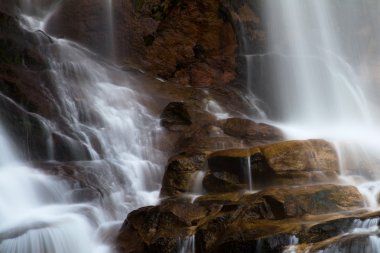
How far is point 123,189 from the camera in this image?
12961 millimetres

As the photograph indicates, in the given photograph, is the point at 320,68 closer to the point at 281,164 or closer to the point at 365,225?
the point at 281,164

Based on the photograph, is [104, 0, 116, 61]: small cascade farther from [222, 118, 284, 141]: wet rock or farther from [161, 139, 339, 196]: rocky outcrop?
[161, 139, 339, 196]: rocky outcrop

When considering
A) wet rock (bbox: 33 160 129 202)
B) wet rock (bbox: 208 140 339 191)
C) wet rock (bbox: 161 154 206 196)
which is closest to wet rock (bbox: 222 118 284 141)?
wet rock (bbox: 161 154 206 196)

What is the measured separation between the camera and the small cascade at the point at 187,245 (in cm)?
924

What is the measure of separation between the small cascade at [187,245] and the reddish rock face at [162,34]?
13.3m

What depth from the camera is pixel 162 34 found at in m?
23.0

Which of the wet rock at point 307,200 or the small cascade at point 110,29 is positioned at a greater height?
the small cascade at point 110,29

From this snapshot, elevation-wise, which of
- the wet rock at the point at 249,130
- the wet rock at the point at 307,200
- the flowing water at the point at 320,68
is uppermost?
the flowing water at the point at 320,68

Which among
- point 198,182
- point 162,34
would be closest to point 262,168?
point 198,182

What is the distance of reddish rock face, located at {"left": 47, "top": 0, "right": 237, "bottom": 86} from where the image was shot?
72.2 feet

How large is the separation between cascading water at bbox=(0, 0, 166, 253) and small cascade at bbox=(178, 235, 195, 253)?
1690 mm

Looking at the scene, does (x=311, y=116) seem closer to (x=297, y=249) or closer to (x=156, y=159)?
(x=156, y=159)

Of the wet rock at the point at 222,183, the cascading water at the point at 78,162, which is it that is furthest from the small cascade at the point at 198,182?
the cascading water at the point at 78,162

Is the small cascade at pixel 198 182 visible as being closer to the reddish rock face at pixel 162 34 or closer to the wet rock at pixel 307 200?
the wet rock at pixel 307 200
